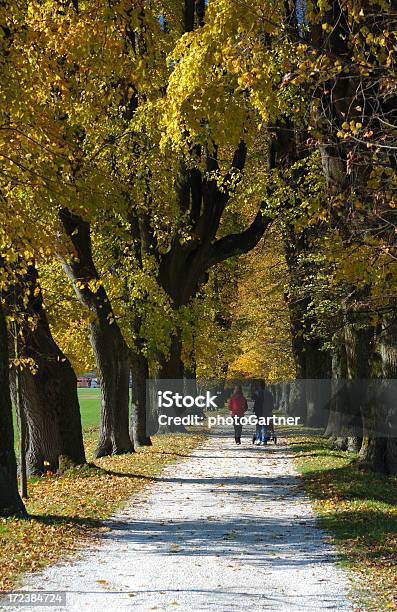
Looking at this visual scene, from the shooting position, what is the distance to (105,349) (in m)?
22.3

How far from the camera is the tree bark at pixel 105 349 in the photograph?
20609 mm

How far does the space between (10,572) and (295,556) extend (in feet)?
10.3

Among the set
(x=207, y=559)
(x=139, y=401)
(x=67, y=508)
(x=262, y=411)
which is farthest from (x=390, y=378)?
(x=262, y=411)

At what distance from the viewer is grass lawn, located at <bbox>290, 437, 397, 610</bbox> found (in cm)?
879

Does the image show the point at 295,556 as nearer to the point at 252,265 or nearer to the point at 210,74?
the point at 210,74

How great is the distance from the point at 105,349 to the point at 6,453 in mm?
10077

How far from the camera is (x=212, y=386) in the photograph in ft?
221

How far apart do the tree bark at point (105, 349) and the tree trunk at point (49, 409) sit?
2.58 meters

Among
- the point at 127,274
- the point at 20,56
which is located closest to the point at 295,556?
the point at 20,56

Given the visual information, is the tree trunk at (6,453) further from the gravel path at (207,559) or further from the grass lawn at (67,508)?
the gravel path at (207,559)

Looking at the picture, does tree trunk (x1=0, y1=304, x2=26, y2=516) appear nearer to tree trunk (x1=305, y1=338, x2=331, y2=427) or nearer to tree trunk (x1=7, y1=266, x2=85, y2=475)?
tree trunk (x1=7, y1=266, x2=85, y2=475)

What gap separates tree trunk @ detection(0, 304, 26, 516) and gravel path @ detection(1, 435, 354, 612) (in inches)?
53.3

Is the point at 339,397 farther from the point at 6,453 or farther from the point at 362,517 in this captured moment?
the point at 6,453

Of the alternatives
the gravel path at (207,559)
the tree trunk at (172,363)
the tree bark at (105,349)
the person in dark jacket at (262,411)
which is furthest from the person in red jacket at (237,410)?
the gravel path at (207,559)
